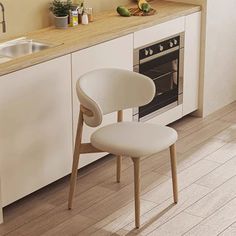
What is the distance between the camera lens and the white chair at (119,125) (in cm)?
347

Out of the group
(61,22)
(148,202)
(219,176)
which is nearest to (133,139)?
(148,202)

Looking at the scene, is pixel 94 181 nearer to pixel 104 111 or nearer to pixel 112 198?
pixel 112 198

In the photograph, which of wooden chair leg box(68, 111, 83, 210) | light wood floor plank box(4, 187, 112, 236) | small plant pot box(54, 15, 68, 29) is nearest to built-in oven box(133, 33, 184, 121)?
small plant pot box(54, 15, 68, 29)

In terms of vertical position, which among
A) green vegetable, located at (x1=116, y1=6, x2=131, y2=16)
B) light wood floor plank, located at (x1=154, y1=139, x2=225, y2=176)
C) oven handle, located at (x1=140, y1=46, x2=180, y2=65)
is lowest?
light wood floor plank, located at (x1=154, y1=139, x2=225, y2=176)

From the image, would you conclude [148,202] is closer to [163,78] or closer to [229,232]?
[229,232]

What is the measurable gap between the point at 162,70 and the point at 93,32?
0.77m

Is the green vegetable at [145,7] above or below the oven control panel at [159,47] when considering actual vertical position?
above

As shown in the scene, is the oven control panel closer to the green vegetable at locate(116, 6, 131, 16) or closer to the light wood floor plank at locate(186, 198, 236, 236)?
the green vegetable at locate(116, 6, 131, 16)

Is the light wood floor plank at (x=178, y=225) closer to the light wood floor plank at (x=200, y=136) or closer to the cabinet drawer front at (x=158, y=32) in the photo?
the light wood floor plank at (x=200, y=136)

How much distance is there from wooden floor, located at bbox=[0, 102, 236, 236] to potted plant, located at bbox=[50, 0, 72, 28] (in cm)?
94

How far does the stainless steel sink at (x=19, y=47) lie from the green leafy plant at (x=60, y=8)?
0.37m

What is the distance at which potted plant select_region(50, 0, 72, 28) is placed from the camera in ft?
14.3

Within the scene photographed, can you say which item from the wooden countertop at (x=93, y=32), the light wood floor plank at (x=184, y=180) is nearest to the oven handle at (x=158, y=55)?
the wooden countertop at (x=93, y=32)

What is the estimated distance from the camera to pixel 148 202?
3.86 meters
